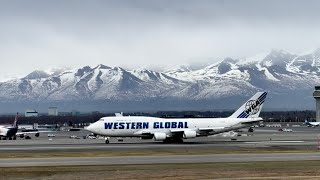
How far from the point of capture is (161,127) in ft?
305

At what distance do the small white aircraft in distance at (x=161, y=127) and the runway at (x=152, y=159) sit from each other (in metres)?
29.0

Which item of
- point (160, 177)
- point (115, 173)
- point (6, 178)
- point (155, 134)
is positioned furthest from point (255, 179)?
point (155, 134)

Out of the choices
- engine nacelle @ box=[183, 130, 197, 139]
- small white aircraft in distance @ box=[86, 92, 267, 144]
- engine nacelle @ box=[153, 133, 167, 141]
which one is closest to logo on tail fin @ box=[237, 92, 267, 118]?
small white aircraft in distance @ box=[86, 92, 267, 144]

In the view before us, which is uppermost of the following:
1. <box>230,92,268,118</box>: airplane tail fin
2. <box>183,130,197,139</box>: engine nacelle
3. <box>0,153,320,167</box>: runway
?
<box>230,92,268,118</box>: airplane tail fin

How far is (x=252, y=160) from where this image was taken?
56719mm

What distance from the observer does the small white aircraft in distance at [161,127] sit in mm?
92000

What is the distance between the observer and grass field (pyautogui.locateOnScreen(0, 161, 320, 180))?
146 ft

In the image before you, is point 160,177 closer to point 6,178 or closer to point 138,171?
point 138,171

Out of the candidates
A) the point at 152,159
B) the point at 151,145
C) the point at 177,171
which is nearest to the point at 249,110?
the point at 151,145

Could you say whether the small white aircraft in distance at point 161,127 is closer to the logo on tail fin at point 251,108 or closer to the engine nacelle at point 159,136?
the engine nacelle at point 159,136

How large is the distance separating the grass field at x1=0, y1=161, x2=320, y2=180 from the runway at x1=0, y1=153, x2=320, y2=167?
3.44m

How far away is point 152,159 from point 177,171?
1129 cm

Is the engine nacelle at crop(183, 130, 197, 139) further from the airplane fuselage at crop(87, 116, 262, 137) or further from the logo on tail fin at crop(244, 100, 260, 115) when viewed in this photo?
the logo on tail fin at crop(244, 100, 260, 115)

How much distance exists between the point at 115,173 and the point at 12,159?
17430mm
